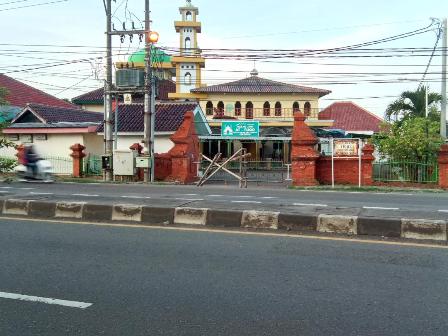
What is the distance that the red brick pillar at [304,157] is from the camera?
1880 centimetres

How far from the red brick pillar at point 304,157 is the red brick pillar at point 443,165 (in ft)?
14.7

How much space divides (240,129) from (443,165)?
36.1ft

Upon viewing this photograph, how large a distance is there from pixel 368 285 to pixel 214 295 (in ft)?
5.12

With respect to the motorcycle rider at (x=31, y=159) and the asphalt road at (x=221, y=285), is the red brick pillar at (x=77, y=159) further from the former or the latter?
the asphalt road at (x=221, y=285)

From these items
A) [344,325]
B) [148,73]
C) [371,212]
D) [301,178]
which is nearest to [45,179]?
[148,73]

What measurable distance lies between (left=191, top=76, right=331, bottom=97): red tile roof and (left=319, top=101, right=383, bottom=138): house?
655cm

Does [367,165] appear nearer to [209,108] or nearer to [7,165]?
[7,165]

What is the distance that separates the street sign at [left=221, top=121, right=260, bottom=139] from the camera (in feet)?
83.2

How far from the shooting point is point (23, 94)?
37875 mm

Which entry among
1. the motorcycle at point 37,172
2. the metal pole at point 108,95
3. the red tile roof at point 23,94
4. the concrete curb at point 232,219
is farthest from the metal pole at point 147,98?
the red tile roof at point 23,94

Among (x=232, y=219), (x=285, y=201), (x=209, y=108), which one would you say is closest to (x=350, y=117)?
(x=209, y=108)

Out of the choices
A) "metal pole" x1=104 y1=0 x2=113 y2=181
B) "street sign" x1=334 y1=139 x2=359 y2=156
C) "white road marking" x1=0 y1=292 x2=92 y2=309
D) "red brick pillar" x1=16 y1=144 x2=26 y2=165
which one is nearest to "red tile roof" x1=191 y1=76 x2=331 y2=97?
"red brick pillar" x1=16 y1=144 x2=26 y2=165

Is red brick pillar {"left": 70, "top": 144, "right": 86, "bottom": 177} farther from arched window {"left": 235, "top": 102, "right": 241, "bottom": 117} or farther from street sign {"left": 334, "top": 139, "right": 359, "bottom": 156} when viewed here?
arched window {"left": 235, "top": 102, "right": 241, "bottom": 117}

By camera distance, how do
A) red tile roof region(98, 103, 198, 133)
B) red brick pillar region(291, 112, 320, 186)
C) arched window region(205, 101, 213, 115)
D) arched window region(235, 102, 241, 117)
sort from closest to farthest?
red brick pillar region(291, 112, 320, 186) → red tile roof region(98, 103, 198, 133) → arched window region(235, 102, 241, 117) → arched window region(205, 101, 213, 115)
